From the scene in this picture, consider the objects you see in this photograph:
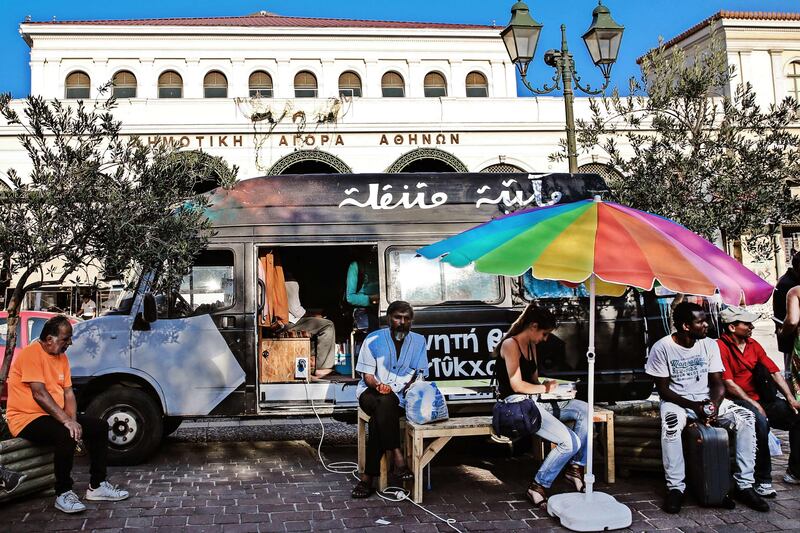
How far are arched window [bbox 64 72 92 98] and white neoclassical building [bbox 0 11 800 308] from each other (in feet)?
0.16

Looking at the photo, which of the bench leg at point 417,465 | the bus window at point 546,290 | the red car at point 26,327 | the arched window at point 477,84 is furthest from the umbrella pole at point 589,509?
the arched window at point 477,84

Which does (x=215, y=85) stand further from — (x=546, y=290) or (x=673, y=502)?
(x=673, y=502)

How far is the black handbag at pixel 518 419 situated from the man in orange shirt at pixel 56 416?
2.97m

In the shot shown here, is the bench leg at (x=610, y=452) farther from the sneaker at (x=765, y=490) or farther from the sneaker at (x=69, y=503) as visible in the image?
the sneaker at (x=69, y=503)

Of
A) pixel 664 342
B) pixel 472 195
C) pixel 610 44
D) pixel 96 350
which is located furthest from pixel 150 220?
pixel 610 44

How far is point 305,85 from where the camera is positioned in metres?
36.0

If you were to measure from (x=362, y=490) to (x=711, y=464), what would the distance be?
8.55ft

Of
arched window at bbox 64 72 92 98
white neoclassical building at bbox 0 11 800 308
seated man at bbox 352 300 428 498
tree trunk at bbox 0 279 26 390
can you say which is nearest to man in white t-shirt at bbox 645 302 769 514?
seated man at bbox 352 300 428 498

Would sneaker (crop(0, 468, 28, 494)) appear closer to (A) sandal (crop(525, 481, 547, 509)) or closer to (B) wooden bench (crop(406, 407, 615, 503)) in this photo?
(B) wooden bench (crop(406, 407, 615, 503))

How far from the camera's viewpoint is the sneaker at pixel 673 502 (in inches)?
203

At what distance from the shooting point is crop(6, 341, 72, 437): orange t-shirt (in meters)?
5.36

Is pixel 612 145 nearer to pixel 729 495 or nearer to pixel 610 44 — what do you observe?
pixel 610 44

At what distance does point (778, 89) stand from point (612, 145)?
29494mm

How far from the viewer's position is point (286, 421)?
9.76 metres
